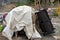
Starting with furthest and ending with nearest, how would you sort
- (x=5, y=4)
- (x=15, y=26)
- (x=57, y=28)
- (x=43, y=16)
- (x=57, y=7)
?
(x=57, y=7)
(x=5, y=4)
(x=57, y=28)
(x=43, y=16)
(x=15, y=26)

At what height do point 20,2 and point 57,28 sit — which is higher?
point 20,2

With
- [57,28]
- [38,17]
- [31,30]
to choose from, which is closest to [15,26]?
[31,30]

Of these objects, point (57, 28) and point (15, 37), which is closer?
point (15, 37)

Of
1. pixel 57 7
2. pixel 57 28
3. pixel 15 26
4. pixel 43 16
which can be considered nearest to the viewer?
pixel 15 26

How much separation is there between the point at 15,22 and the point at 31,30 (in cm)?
46

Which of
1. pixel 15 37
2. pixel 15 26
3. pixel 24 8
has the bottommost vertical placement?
pixel 15 37

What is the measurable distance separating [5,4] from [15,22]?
287 centimetres

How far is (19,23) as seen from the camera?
4984mm

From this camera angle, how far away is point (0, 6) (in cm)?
772

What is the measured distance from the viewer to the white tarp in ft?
16.2

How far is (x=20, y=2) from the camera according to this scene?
7.78m

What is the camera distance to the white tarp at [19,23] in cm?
495

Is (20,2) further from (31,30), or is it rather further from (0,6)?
(31,30)

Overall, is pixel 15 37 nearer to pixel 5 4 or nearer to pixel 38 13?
pixel 38 13
